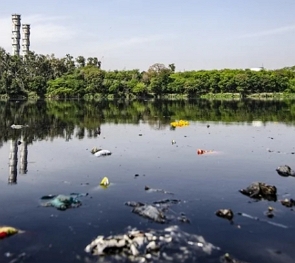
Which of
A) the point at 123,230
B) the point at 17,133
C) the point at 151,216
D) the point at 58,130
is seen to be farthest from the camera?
the point at 58,130

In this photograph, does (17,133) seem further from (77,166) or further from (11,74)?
(11,74)

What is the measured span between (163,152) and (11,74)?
56.4 metres

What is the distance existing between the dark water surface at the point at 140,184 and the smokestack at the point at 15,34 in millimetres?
68840

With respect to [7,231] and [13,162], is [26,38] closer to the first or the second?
[13,162]

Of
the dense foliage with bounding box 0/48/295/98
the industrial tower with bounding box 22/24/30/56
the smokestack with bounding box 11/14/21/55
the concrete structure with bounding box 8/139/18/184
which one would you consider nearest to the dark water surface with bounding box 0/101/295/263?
the concrete structure with bounding box 8/139/18/184

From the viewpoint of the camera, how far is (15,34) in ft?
309

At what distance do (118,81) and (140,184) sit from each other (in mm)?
68492

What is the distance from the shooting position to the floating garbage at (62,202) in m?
12.4

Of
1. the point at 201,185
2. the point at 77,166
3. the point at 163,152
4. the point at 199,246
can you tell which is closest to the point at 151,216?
the point at 199,246

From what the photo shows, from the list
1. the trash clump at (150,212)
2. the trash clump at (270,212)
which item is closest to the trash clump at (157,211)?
the trash clump at (150,212)

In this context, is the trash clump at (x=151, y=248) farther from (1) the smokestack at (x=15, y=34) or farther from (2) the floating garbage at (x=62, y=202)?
(1) the smokestack at (x=15, y=34)

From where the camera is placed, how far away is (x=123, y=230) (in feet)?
34.6

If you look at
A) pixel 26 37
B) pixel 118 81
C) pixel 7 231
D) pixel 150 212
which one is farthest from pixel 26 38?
pixel 7 231

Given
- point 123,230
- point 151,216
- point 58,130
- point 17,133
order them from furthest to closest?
point 58,130 < point 17,133 < point 151,216 < point 123,230
